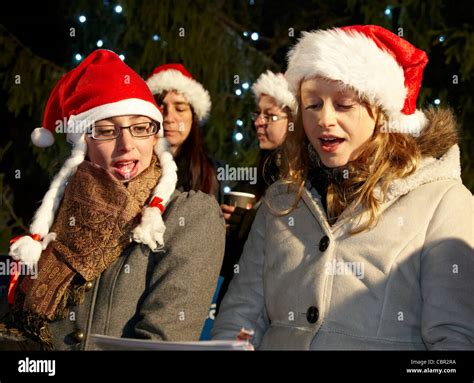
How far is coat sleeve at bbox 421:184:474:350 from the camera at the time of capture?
10.1ft

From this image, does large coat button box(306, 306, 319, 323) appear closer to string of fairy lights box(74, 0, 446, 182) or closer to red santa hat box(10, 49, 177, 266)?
red santa hat box(10, 49, 177, 266)

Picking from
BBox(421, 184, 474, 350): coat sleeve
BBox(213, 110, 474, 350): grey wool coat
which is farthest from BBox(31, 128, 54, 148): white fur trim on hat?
BBox(421, 184, 474, 350): coat sleeve

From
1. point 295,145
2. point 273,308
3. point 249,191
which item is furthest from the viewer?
point 249,191

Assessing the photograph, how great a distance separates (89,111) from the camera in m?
3.83

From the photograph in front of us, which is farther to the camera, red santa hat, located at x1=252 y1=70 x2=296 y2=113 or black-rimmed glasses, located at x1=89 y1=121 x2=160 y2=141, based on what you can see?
red santa hat, located at x1=252 y1=70 x2=296 y2=113

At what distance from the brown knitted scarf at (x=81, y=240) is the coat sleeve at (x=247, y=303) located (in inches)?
19.4

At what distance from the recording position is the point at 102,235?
11.9ft

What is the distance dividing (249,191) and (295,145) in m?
1.95

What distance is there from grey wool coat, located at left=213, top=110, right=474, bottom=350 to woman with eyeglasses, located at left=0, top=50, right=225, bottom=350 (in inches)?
14.9

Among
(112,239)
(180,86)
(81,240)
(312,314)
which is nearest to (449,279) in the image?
(312,314)

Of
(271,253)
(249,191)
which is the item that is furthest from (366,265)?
(249,191)

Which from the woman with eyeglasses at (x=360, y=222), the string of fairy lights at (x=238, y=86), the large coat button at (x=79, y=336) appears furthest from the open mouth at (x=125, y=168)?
the string of fairy lights at (x=238, y=86)

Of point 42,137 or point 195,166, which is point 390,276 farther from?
point 195,166
